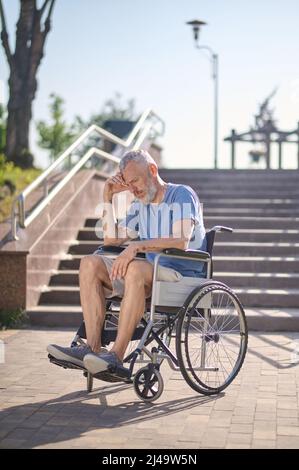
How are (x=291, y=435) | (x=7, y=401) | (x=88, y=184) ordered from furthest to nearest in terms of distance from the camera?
(x=88, y=184)
(x=7, y=401)
(x=291, y=435)

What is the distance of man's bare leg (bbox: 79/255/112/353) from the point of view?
193 inches

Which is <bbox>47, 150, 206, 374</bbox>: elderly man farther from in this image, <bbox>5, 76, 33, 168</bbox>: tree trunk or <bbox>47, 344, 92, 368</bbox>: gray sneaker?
<bbox>5, 76, 33, 168</bbox>: tree trunk

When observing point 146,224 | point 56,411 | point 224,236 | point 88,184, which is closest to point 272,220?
point 224,236

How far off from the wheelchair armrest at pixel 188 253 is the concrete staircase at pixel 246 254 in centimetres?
249

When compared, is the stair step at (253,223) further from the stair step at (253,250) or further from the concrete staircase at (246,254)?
the stair step at (253,250)

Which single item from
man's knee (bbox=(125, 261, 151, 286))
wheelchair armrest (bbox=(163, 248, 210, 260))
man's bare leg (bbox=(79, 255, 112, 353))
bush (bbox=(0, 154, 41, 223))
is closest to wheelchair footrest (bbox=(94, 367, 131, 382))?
man's bare leg (bbox=(79, 255, 112, 353))

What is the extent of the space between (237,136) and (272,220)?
696cm

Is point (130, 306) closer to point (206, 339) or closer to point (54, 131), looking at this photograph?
point (206, 339)

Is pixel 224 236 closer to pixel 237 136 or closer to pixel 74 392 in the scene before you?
pixel 74 392

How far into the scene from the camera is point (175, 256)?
4.93 m

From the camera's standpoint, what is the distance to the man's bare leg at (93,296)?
4910 millimetres

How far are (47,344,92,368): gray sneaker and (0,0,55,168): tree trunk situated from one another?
10771 millimetres

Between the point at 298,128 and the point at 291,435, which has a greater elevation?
the point at 298,128

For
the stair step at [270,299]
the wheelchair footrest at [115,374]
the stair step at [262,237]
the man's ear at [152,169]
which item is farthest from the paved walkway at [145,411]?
the stair step at [262,237]
